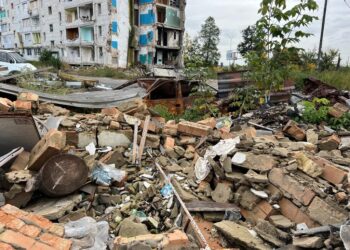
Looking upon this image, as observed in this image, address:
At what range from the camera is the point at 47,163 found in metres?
3.09

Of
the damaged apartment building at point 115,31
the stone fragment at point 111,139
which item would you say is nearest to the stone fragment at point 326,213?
the stone fragment at point 111,139

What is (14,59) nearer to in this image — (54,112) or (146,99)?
(146,99)

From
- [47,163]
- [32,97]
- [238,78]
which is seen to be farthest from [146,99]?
[47,163]

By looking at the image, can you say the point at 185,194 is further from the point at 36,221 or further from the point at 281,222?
the point at 36,221

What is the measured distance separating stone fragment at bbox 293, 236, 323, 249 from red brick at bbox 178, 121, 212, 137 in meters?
2.59

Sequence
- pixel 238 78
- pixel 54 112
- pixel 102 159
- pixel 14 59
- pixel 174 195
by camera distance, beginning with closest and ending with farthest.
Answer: pixel 174 195 → pixel 102 159 → pixel 54 112 → pixel 238 78 → pixel 14 59

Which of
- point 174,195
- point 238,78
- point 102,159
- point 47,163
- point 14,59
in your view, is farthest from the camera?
point 14,59

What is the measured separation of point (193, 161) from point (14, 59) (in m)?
12.8

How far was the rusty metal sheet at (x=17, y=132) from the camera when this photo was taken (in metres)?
3.61

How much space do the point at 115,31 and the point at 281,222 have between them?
29.9 m

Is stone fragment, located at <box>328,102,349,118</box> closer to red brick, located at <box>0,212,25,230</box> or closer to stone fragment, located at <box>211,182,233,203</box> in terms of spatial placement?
stone fragment, located at <box>211,182,233,203</box>

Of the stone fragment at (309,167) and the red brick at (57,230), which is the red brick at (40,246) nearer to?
the red brick at (57,230)

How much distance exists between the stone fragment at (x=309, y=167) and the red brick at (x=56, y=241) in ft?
8.21

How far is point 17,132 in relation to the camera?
3.72 meters
